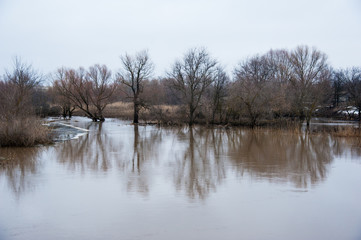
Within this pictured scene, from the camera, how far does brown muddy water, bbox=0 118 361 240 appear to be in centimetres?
602

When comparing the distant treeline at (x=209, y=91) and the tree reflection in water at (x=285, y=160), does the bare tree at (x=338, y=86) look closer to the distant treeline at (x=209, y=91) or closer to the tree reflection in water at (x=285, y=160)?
the distant treeline at (x=209, y=91)

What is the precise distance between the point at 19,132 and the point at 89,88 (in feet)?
88.8

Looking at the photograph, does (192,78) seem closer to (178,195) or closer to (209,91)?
(209,91)

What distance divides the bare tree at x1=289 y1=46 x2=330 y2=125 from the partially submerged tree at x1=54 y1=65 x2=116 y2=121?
22322mm

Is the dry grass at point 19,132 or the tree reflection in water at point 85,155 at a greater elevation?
the dry grass at point 19,132

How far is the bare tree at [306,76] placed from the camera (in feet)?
110

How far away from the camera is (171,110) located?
3669 cm

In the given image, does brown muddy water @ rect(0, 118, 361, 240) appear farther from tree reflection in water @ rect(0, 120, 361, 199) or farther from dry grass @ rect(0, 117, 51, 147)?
dry grass @ rect(0, 117, 51, 147)

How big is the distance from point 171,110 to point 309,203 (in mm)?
29592

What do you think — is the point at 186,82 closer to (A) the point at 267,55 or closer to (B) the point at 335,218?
(A) the point at 267,55

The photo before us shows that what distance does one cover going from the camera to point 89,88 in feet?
135

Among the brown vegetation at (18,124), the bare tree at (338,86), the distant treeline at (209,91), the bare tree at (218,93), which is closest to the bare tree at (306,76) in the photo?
the distant treeline at (209,91)

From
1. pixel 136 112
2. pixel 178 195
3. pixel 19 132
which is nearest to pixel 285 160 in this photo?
pixel 178 195

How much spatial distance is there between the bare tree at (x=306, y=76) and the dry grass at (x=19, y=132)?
85.4ft
